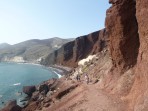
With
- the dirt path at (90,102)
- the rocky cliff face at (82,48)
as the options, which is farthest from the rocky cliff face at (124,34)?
the rocky cliff face at (82,48)

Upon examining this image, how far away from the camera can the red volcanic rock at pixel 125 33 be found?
3738 centimetres

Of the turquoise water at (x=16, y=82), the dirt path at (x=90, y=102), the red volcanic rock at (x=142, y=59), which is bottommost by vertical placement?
the turquoise water at (x=16, y=82)

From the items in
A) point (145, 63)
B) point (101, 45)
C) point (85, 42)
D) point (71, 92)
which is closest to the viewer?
point (145, 63)

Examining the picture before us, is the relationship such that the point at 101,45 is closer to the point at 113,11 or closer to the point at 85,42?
the point at 85,42

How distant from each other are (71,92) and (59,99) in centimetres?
221

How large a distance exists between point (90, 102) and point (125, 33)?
32.3ft

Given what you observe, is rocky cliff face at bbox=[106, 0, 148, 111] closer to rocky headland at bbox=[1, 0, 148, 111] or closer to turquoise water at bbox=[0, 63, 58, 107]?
rocky headland at bbox=[1, 0, 148, 111]

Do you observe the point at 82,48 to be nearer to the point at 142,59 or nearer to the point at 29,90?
the point at 29,90

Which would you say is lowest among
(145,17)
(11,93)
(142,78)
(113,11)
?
(11,93)

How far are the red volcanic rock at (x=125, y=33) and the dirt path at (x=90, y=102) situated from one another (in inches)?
197

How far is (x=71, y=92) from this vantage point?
4728 centimetres

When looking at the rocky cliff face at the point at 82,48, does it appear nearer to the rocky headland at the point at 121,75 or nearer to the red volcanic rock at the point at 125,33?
the rocky headland at the point at 121,75

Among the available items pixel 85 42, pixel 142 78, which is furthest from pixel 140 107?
pixel 85 42

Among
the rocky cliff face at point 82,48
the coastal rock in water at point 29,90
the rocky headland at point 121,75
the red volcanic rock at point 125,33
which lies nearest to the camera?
the rocky headland at point 121,75
